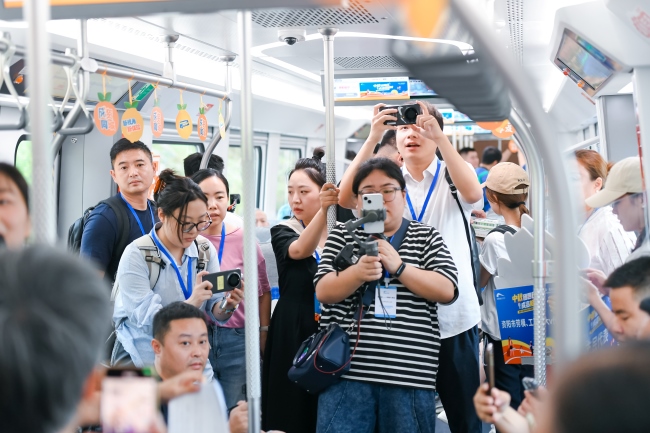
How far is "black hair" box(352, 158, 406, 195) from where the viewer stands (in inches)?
117

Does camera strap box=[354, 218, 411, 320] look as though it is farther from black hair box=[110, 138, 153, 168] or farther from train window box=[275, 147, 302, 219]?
train window box=[275, 147, 302, 219]

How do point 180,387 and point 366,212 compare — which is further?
point 366,212

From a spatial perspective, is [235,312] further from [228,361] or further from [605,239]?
[605,239]

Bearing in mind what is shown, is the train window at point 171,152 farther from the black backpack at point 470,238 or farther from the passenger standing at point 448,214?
the black backpack at point 470,238

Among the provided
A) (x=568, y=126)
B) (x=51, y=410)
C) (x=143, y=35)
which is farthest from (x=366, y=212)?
(x=568, y=126)

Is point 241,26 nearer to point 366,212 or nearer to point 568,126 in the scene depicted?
point 366,212

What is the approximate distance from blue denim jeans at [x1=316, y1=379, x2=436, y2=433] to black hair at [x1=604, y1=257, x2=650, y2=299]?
0.99 meters

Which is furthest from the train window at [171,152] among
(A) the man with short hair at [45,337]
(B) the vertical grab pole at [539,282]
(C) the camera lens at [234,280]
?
(A) the man with short hair at [45,337]

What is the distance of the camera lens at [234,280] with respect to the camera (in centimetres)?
308

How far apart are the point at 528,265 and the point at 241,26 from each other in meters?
1.56

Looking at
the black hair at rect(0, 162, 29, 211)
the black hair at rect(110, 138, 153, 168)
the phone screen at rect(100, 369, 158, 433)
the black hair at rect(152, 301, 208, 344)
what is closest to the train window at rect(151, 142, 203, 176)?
the black hair at rect(110, 138, 153, 168)

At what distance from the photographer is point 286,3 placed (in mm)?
1438

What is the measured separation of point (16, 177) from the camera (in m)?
1.77

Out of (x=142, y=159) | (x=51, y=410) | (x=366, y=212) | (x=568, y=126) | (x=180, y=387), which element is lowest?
(x=180, y=387)
